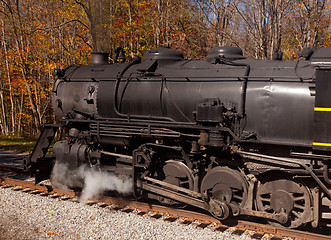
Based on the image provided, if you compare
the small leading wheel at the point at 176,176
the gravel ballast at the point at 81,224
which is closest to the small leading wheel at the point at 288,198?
the gravel ballast at the point at 81,224

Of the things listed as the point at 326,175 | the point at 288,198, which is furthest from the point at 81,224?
the point at 326,175

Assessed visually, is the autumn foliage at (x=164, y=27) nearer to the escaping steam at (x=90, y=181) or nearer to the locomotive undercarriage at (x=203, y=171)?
the locomotive undercarriage at (x=203, y=171)

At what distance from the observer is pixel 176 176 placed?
23.6 ft

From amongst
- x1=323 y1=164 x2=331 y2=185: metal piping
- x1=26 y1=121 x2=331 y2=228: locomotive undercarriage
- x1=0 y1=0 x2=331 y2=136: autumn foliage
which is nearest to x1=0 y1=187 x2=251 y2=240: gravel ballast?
x1=26 y1=121 x2=331 y2=228: locomotive undercarriage

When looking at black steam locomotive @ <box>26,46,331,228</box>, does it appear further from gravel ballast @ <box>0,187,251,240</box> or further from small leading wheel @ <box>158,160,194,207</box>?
gravel ballast @ <box>0,187,251,240</box>

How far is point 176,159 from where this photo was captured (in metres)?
7.40

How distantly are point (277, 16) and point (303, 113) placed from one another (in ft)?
27.7

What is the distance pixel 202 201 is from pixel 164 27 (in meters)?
14.2

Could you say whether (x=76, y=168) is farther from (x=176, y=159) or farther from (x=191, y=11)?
(x=191, y=11)

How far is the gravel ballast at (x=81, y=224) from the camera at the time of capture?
20.4 feet

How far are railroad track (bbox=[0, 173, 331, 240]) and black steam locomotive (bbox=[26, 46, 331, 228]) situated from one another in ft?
0.76

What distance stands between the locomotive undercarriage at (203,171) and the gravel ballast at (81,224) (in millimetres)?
597

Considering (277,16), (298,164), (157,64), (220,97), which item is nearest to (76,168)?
(157,64)

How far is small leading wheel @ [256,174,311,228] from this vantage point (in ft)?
19.4
